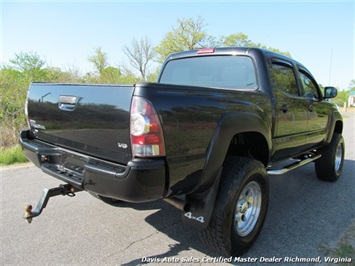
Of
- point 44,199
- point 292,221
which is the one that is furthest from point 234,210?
point 44,199

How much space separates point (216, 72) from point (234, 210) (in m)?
1.80

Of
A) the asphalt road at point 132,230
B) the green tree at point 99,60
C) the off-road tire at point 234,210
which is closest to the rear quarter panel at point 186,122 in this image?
the off-road tire at point 234,210

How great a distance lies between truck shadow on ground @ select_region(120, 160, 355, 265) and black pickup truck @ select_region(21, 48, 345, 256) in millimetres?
301

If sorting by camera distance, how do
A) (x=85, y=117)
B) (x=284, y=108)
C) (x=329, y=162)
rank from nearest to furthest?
1. (x=85, y=117)
2. (x=284, y=108)
3. (x=329, y=162)

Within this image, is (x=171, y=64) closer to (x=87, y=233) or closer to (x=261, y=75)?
(x=261, y=75)

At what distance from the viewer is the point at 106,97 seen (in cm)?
205

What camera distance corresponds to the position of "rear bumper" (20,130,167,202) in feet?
6.01

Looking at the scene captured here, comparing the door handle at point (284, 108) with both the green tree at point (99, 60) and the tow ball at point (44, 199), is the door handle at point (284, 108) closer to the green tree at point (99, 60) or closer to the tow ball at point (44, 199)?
the tow ball at point (44, 199)

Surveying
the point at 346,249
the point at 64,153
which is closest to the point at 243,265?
the point at 346,249

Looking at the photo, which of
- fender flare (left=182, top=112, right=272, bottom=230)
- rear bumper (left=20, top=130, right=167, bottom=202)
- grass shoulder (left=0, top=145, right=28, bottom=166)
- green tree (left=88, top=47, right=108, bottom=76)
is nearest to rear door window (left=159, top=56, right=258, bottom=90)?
fender flare (left=182, top=112, right=272, bottom=230)

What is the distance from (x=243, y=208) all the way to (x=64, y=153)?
5.91 ft

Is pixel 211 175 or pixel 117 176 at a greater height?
pixel 117 176

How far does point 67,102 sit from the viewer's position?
7.68 feet

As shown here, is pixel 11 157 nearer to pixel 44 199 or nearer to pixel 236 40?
pixel 44 199
